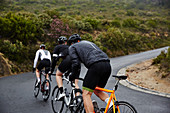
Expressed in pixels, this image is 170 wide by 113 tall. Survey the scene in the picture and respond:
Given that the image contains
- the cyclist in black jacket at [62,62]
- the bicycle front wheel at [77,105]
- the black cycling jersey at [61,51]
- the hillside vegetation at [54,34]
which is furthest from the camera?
the hillside vegetation at [54,34]

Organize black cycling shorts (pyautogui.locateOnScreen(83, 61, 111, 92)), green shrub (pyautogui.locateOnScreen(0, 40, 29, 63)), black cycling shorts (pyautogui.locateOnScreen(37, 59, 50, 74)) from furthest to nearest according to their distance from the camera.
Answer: green shrub (pyautogui.locateOnScreen(0, 40, 29, 63)) → black cycling shorts (pyautogui.locateOnScreen(37, 59, 50, 74)) → black cycling shorts (pyautogui.locateOnScreen(83, 61, 111, 92))

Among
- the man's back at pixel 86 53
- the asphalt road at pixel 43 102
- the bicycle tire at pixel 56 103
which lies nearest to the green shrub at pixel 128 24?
the asphalt road at pixel 43 102

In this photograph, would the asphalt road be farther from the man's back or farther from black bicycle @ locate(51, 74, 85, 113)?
the man's back

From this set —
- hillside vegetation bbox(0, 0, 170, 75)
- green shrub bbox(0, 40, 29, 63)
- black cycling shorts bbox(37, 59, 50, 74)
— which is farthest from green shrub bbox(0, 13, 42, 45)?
black cycling shorts bbox(37, 59, 50, 74)

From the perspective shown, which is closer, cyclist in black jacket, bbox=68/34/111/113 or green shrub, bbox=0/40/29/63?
cyclist in black jacket, bbox=68/34/111/113

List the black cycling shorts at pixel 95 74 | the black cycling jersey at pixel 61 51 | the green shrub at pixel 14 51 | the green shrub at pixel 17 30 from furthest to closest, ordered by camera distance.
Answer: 1. the green shrub at pixel 17 30
2. the green shrub at pixel 14 51
3. the black cycling jersey at pixel 61 51
4. the black cycling shorts at pixel 95 74

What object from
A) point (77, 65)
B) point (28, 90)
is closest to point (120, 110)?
point (77, 65)

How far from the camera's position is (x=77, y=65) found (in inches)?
167

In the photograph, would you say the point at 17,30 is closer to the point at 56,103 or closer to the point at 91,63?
the point at 56,103

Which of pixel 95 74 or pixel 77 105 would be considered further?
pixel 77 105

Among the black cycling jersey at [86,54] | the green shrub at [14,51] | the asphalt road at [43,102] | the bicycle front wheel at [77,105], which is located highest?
the black cycling jersey at [86,54]

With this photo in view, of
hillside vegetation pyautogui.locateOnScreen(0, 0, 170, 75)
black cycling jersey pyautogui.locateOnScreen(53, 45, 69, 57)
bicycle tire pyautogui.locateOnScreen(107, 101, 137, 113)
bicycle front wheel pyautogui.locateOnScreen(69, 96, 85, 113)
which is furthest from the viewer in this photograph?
hillside vegetation pyautogui.locateOnScreen(0, 0, 170, 75)

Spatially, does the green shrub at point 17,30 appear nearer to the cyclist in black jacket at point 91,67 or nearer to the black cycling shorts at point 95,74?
the cyclist in black jacket at point 91,67

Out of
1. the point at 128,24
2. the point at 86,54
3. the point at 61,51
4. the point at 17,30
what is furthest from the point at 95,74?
the point at 128,24
